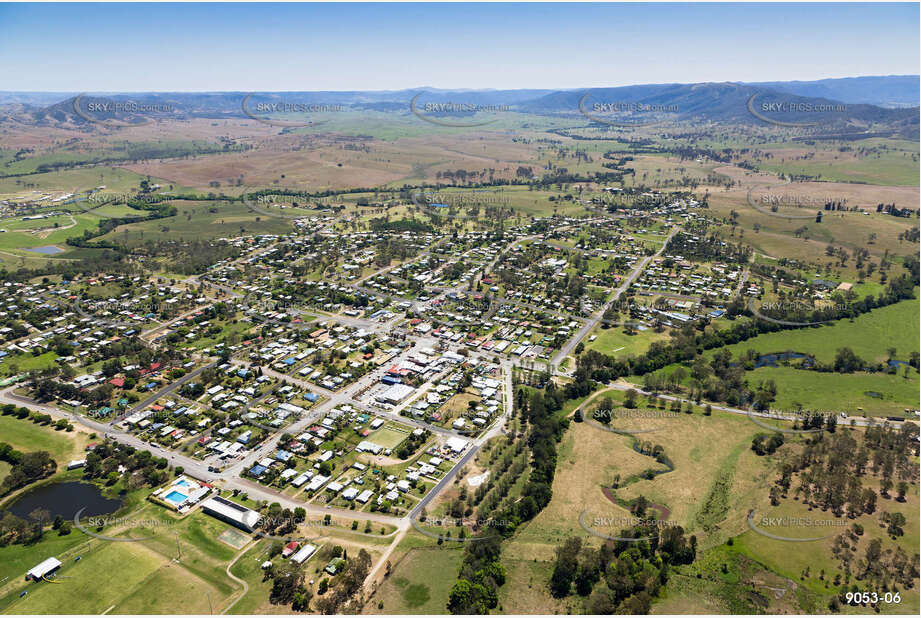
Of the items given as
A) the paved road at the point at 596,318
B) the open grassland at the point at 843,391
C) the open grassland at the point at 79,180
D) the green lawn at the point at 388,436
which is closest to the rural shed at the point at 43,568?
the green lawn at the point at 388,436

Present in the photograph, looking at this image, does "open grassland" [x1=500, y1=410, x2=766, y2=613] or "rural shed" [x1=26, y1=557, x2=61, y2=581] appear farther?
"open grassland" [x1=500, y1=410, x2=766, y2=613]

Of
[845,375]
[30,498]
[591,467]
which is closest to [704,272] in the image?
[845,375]

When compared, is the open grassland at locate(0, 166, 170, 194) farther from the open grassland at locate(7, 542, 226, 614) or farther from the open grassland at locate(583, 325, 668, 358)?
the open grassland at locate(7, 542, 226, 614)

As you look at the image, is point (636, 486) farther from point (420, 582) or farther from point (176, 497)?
point (176, 497)


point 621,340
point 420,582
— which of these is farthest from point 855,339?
point 420,582

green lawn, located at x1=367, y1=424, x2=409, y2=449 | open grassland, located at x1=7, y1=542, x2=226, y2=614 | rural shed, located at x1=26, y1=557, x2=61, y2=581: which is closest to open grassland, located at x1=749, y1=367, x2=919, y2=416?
green lawn, located at x1=367, y1=424, x2=409, y2=449

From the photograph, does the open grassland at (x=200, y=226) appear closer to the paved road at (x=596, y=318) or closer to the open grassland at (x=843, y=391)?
the paved road at (x=596, y=318)

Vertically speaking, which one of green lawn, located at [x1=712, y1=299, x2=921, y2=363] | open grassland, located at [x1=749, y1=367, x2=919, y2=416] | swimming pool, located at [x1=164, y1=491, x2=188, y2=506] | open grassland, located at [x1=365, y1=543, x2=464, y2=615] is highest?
green lawn, located at [x1=712, y1=299, x2=921, y2=363]

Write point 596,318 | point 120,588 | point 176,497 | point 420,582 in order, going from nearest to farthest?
point 120,588
point 420,582
point 176,497
point 596,318
